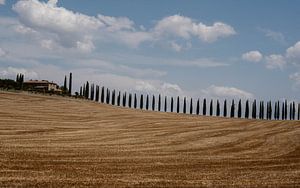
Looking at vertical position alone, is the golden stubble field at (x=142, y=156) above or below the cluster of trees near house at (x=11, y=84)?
below

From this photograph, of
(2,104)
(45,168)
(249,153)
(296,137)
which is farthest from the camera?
(2,104)

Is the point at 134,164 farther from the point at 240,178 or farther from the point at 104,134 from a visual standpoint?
the point at 104,134

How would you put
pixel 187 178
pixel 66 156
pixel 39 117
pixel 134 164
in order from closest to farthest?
pixel 187 178 < pixel 134 164 < pixel 66 156 < pixel 39 117

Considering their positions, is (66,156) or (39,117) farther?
(39,117)

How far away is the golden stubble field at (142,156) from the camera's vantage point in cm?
1850

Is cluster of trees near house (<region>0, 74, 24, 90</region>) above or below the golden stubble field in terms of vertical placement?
above

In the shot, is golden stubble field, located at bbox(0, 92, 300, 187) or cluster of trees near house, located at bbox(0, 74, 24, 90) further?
cluster of trees near house, located at bbox(0, 74, 24, 90)

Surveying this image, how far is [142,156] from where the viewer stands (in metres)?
26.6

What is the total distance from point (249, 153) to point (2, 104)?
38444mm

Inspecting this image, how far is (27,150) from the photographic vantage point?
88.4 ft

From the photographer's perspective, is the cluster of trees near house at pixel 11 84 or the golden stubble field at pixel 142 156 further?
the cluster of trees near house at pixel 11 84

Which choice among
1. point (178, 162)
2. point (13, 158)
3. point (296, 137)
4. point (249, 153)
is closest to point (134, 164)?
point (178, 162)

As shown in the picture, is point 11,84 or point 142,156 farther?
point 11,84

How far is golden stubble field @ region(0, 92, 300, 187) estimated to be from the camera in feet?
60.7
